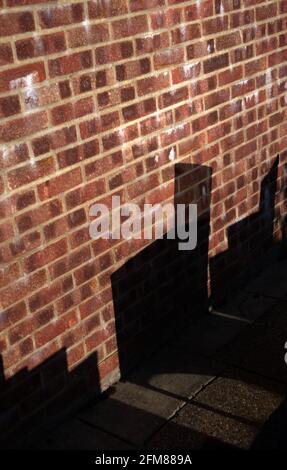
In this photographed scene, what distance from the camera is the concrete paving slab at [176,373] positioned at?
3.24 metres

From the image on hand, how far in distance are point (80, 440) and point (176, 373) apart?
2.42 feet

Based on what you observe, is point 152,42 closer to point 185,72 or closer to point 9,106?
point 185,72

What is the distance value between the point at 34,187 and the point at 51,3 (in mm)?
826

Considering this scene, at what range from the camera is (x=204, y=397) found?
3.15 meters

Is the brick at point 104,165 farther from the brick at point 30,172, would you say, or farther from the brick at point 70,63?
the brick at point 70,63

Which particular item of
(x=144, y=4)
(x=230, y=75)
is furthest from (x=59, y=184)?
(x=230, y=75)

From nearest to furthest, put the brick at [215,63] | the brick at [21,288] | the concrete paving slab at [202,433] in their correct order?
1. the brick at [21,288]
2. the concrete paving slab at [202,433]
3. the brick at [215,63]

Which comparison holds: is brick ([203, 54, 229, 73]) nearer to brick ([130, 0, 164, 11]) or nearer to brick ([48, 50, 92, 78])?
brick ([130, 0, 164, 11])

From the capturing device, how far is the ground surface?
2.85 m

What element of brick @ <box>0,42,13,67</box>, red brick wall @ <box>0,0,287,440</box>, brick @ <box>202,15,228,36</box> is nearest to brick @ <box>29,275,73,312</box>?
red brick wall @ <box>0,0,287,440</box>

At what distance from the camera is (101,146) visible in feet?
9.80

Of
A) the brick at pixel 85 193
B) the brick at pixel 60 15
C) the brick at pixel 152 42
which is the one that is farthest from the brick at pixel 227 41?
the brick at pixel 85 193
